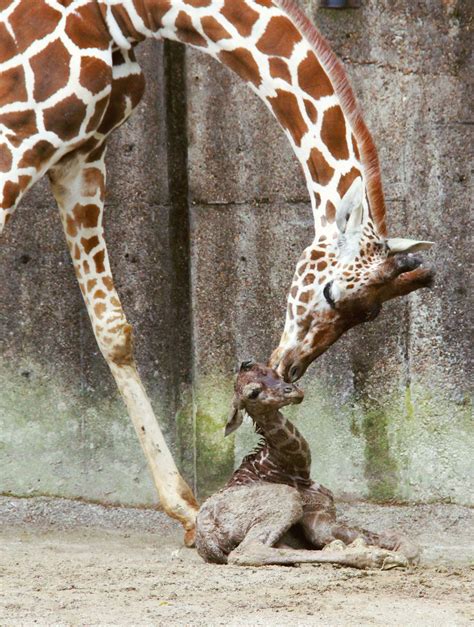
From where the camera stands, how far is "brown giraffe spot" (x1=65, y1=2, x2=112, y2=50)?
5.37 meters

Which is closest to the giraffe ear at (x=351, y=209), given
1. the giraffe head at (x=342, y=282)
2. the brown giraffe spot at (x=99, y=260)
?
the giraffe head at (x=342, y=282)

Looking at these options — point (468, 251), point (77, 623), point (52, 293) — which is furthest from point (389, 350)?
point (77, 623)

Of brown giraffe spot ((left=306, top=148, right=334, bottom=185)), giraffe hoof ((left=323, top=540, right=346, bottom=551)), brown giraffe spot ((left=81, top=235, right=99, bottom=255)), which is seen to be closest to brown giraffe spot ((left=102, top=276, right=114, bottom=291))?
brown giraffe spot ((left=81, top=235, right=99, bottom=255))

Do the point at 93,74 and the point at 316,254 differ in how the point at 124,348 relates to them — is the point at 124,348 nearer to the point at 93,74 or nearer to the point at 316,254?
the point at 316,254

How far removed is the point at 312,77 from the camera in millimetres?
5301

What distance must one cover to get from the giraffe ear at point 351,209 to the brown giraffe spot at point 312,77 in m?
0.43

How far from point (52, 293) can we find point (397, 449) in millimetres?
1872

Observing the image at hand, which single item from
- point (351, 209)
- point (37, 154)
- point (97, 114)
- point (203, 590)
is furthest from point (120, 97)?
point (203, 590)

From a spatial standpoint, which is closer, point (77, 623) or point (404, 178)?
point (77, 623)

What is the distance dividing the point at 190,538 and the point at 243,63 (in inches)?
79.8

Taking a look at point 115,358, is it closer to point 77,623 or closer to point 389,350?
point 389,350

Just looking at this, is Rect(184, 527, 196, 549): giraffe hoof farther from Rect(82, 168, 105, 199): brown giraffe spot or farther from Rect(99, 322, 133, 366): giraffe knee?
Rect(82, 168, 105, 199): brown giraffe spot

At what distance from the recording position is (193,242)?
6594 millimetres

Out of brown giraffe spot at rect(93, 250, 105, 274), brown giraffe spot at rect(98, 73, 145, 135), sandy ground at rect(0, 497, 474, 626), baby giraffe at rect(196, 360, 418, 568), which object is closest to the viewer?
sandy ground at rect(0, 497, 474, 626)
